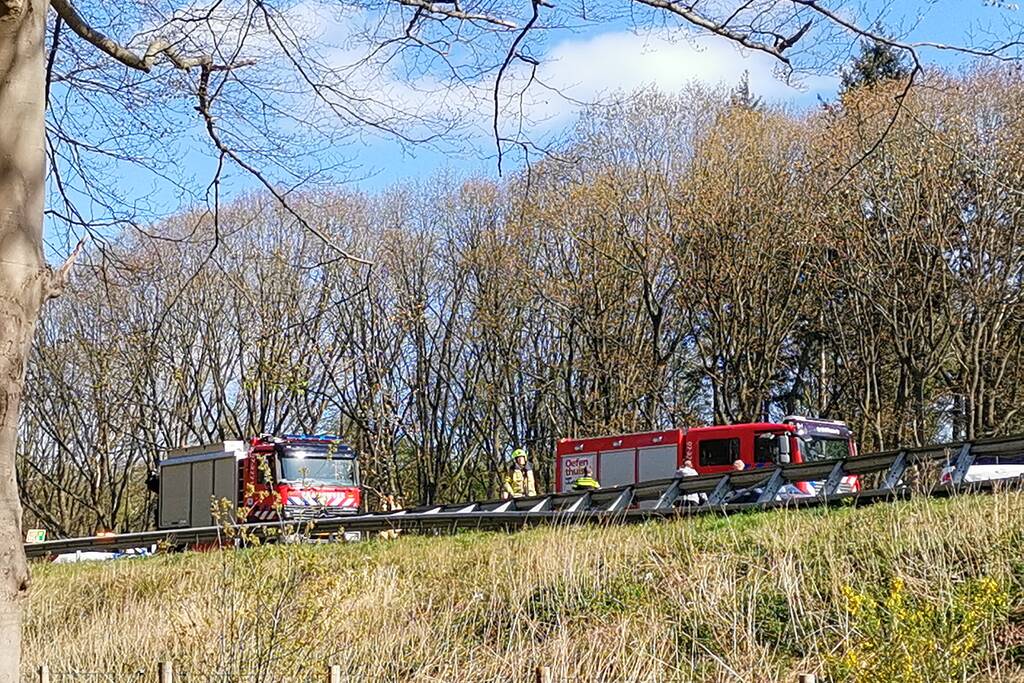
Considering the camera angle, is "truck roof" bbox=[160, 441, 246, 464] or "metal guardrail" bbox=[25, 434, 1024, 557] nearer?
"metal guardrail" bbox=[25, 434, 1024, 557]

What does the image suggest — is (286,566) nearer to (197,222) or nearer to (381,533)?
(197,222)

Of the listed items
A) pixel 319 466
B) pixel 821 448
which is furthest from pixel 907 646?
pixel 821 448

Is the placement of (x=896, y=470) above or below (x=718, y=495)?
above

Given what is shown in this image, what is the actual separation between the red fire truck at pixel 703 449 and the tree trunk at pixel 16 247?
24.0 m

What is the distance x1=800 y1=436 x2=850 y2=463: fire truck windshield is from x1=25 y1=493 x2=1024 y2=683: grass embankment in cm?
1618

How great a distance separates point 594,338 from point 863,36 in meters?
32.2

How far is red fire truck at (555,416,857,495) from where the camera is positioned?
30.2 metres

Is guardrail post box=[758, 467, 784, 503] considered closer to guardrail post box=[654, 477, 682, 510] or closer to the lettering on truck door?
guardrail post box=[654, 477, 682, 510]

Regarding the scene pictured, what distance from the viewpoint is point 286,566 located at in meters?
7.98

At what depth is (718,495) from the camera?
58.2ft

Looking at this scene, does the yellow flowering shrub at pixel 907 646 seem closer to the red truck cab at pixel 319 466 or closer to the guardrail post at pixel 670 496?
the guardrail post at pixel 670 496

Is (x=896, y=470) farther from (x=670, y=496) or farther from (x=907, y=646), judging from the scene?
(x=907, y=646)

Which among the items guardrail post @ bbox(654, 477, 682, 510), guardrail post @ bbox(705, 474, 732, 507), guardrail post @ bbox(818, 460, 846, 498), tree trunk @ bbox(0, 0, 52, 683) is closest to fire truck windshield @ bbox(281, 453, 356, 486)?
guardrail post @ bbox(654, 477, 682, 510)

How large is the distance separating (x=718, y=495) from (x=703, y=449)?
1436 cm
